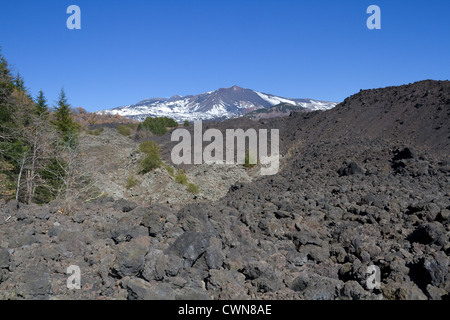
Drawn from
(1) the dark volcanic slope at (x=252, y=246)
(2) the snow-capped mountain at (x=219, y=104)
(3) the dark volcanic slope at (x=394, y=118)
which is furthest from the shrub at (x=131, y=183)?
(2) the snow-capped mountain at (x=219, y=104)

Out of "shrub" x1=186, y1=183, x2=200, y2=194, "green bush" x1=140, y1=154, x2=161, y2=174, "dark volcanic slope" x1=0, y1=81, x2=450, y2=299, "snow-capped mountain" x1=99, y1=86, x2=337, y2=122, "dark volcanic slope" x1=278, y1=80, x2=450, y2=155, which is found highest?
"snow-capped mountain" x1=99, y1=86, x2=337, y2=122

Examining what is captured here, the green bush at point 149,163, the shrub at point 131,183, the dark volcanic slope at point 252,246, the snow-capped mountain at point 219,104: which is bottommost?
the dark volcanic slope at point 252,246

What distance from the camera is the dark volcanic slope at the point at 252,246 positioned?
4.80 meters

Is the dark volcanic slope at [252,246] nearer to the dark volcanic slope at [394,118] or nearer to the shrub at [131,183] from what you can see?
the dark volcanic slope at [394,118]

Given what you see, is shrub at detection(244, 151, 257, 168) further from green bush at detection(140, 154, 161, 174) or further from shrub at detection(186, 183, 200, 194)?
green bush at detection(140, 154, 161, 174)

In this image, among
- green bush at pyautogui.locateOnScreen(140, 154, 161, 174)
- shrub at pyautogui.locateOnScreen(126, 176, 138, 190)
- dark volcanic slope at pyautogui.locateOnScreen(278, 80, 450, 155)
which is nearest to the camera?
dark volcanic slope at pyautogui.locateOnScreen(278, 80, 450, 155)

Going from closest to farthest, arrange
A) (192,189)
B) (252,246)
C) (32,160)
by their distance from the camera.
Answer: (252,246)
(32,160)
(192,189)

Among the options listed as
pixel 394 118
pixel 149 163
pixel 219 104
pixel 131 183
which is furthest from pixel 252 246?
pixel 219 104

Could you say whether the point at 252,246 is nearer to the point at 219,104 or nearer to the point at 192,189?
the point at 192,189

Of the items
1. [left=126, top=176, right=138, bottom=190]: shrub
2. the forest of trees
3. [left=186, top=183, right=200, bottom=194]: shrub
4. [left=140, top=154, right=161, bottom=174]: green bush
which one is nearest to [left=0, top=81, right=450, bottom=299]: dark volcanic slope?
the forest of trees

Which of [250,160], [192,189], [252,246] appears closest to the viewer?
[252,246]

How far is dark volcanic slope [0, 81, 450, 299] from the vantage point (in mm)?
4801

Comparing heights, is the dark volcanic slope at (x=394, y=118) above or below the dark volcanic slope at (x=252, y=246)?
above

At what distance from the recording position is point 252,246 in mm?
6566
